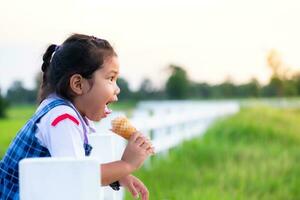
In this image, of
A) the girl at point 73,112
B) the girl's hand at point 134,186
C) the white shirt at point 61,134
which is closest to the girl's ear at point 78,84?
the girl at point 73,112

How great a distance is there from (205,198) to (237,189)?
1477 millimetres

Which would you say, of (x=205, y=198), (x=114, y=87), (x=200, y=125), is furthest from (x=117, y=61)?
(x=200, y=125)

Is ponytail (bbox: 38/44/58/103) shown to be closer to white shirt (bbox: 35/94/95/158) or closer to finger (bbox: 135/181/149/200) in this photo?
white shirt (bbox: 35/94/95/158)

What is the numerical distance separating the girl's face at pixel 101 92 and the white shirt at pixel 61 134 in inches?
4.8

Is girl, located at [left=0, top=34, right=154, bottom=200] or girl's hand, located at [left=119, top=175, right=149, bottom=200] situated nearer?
girl, located at [left=0, top=34, right=154, bottom=200]

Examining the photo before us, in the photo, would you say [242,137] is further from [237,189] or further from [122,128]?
[122,128]

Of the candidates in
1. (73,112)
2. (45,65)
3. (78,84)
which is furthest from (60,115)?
(45,65)

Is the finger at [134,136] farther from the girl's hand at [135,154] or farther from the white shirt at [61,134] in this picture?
the white shirt at [61,134]

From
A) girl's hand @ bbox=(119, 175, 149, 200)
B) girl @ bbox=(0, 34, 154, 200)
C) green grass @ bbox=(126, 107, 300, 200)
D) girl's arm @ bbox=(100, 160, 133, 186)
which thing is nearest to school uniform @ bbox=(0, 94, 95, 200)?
girl @ bbox=(0, 34, 154, 200)

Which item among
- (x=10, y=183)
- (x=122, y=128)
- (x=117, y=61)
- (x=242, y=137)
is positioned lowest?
(x=242, y=137)

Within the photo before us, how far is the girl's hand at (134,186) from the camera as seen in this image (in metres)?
3.13

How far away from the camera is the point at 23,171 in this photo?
2068 mm

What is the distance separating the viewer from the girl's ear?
288cm

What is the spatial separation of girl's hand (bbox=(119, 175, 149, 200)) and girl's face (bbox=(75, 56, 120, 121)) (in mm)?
333
